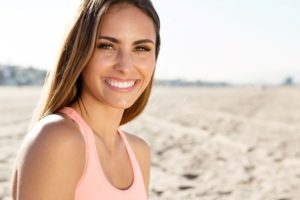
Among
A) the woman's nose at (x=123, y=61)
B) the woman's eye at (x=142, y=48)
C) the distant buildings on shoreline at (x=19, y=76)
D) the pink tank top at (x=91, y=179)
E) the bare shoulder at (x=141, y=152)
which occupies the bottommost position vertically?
the distant buildings on shoreline at (x=19, y=76)

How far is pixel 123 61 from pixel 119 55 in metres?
0.03

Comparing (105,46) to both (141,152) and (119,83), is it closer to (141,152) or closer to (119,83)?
(119,83)

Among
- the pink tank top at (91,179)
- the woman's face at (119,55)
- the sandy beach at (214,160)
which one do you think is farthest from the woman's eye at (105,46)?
the sandy beach at (214,160)

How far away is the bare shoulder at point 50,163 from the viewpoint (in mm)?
1679

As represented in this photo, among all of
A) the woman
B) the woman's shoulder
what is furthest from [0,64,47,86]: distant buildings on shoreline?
the woman's shoulder

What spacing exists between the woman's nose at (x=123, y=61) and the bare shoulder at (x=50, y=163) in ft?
1.12

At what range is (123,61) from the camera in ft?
6.63

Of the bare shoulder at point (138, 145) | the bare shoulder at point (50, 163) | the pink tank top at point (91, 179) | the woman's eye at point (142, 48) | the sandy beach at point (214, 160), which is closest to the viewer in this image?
the bare shoulder at point (50, 163)

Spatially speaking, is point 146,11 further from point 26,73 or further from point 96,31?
point 26,73

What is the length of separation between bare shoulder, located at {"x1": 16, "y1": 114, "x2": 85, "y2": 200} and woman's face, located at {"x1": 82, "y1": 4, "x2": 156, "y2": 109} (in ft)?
0.93

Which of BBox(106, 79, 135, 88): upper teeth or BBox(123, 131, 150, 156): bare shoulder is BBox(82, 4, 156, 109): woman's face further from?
BBox(123, 131, 150, 156): bare shoulder

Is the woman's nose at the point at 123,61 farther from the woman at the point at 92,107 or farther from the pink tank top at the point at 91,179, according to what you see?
the pink tank top at the point at 91,179

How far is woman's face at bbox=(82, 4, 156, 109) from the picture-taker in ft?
6.47

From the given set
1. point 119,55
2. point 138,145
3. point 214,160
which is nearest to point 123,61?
point 119,55
